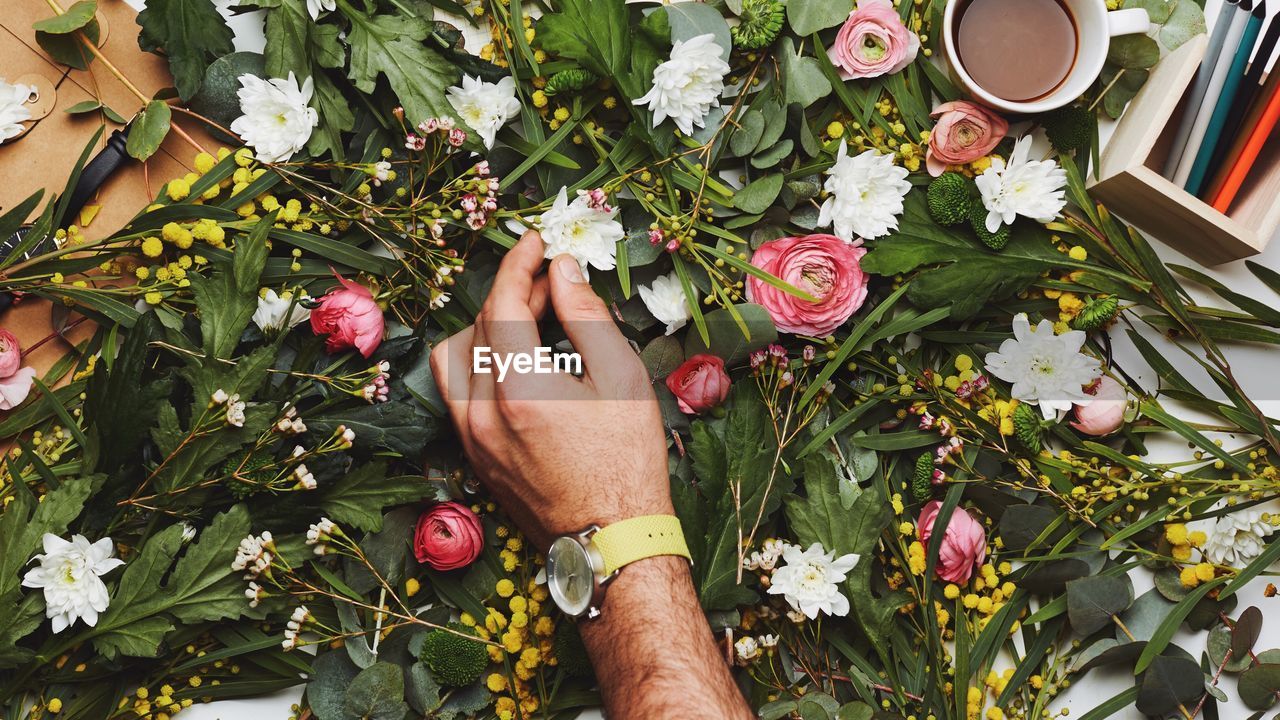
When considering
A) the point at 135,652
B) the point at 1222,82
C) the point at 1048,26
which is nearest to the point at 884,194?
the point at 1048,26

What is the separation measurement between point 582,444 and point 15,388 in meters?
0.67

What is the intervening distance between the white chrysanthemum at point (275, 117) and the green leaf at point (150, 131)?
8 cm

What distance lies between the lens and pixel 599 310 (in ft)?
3.05

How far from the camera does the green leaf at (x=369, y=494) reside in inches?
36.5

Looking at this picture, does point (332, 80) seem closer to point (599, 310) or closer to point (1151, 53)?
point (599, 310)

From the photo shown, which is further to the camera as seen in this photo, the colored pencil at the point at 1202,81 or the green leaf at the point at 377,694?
the colored pencil at the point at 1202,81

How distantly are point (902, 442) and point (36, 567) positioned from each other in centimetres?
101

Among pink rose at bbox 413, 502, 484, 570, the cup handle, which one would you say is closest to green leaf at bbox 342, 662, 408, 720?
pink rose at bbox 413, 502, 484, 570

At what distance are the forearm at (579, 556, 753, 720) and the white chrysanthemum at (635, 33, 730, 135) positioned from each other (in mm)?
522

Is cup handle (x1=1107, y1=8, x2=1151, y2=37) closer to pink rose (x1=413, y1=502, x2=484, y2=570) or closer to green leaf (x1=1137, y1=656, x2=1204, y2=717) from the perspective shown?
green leaf (x1=1137, y1=656, x2=1204, y2=717)

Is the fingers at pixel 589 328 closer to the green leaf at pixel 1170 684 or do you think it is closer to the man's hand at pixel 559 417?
the man's hand at pixel 559 417

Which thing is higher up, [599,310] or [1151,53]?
[1151,53]

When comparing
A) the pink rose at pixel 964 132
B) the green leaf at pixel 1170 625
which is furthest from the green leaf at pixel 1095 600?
the pink rose at pixel 964 132

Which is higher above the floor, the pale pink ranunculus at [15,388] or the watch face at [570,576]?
the pale pink ranunculus at [15,388]
